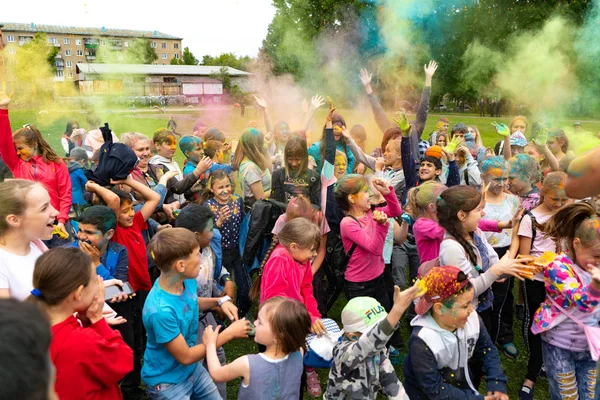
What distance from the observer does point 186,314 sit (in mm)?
2902

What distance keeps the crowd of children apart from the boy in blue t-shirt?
0.4 inches

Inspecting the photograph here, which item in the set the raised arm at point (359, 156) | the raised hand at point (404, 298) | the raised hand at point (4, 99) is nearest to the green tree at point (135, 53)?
the raised hand at point (4, 99)

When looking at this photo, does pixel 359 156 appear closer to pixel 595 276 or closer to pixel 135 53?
pixel 595 276

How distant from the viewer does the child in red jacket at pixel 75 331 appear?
2.15m

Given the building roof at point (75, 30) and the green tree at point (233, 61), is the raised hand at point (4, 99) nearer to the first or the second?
the green tree at point (233, 61)

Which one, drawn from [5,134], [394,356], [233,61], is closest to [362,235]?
[394,356]

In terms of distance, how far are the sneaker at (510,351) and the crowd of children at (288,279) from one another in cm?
2

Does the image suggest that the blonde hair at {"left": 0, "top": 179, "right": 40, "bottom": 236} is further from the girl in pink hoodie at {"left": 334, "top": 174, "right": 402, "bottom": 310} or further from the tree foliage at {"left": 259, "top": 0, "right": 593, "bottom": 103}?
the tree foliage at {"left": 259, "top": 0, "right": 593, "bottom": 103}

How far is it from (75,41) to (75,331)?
72.6ft

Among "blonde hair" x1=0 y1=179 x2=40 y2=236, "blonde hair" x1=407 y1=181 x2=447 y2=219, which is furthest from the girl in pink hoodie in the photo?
"blonde hair" x1=0 y1=179 x2=40 y2=236

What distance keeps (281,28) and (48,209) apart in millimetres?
8571

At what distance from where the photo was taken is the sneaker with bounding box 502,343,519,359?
4.70 metres

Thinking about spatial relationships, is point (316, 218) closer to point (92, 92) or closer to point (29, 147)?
point (29, 147)

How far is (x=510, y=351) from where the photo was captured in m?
4.71
